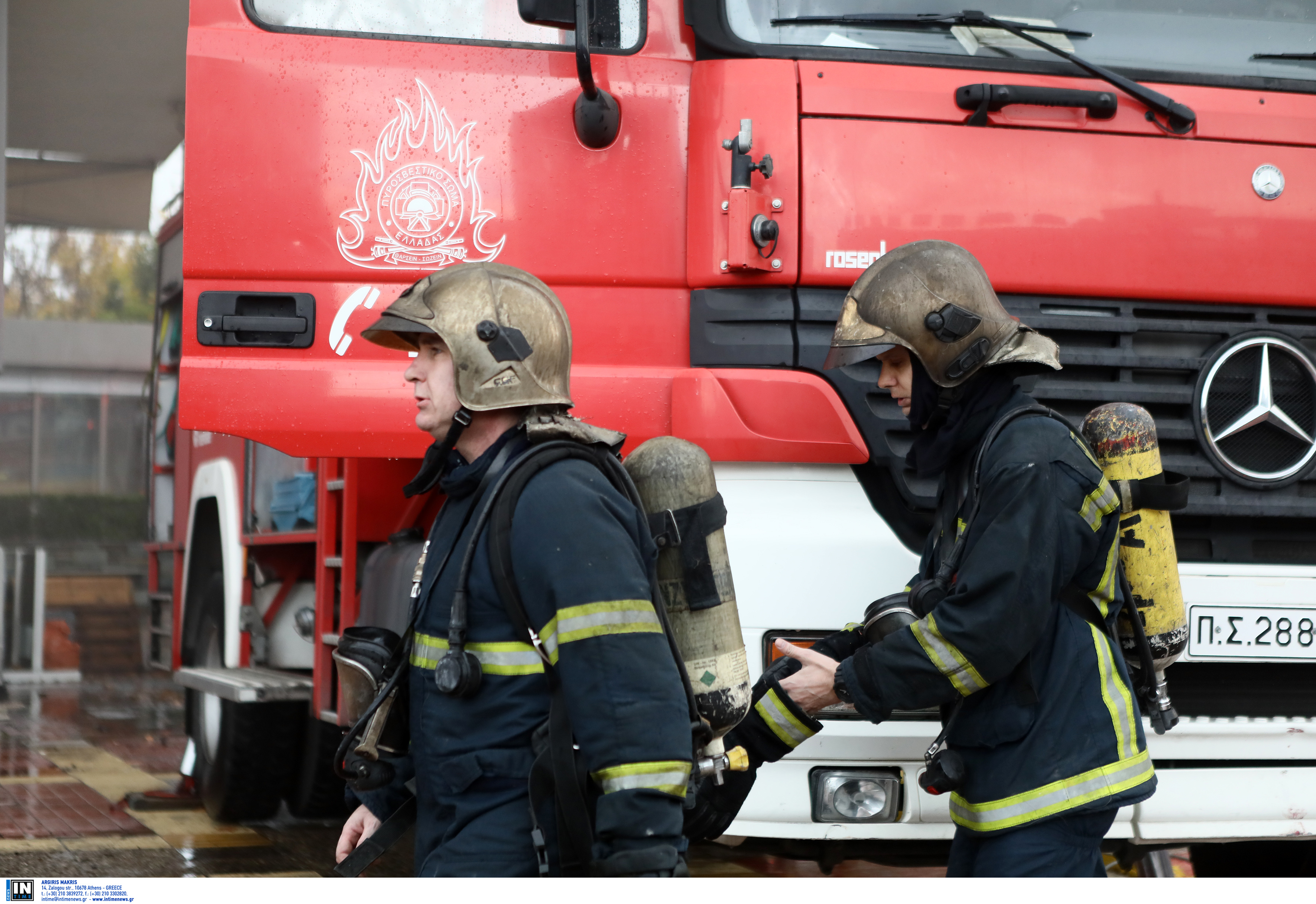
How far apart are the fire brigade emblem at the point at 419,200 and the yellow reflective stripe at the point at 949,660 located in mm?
1423

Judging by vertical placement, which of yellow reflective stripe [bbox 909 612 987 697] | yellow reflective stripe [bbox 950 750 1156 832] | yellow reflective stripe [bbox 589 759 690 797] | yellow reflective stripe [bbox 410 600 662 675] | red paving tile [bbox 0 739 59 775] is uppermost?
yellow reflective stripe [bbox 410 600 662 675]

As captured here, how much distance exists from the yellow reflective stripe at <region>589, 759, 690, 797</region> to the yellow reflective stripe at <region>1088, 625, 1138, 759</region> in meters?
1.01

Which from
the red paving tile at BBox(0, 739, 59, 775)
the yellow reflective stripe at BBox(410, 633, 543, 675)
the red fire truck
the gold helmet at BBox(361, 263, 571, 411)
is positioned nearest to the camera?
the yellow reflective stripe at BBox(410, 633, 543, 675)

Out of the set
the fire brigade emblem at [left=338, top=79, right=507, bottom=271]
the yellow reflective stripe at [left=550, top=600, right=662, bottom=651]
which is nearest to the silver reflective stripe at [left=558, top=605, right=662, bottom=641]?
the yellow reflective stripe at [left=550, top=600, right=662, bottom=651]

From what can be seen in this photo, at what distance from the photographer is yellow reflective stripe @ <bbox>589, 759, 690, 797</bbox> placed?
205 cm

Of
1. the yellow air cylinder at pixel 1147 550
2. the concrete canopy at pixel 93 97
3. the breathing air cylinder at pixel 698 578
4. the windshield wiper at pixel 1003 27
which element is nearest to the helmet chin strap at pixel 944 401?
the yellow air cylinder at pixel 1147 550

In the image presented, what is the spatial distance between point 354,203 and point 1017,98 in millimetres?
1620

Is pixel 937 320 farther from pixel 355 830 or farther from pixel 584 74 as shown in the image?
pixel 355 830

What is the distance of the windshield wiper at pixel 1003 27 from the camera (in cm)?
348

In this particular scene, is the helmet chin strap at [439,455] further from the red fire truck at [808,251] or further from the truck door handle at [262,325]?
the truck door handle at [262,325]

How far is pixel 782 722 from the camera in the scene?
2932 mm

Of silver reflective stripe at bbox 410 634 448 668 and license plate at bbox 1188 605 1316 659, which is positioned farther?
license plate at bbox 1188 605 1316 659

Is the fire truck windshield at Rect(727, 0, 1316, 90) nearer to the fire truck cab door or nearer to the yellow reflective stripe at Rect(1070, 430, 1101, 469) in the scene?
the fire truck cab door

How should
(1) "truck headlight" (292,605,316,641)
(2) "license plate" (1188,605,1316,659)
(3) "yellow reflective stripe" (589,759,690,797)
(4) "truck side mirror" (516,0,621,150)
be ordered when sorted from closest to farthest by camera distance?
(3) "yellow reflective stripe" (589,759,690,797)
(4) "truck side mirror" (516,0,621,150)
(2) "license plate" (1188,605,1316,659)
(1) "truck headlight" (292,605,316,641)
